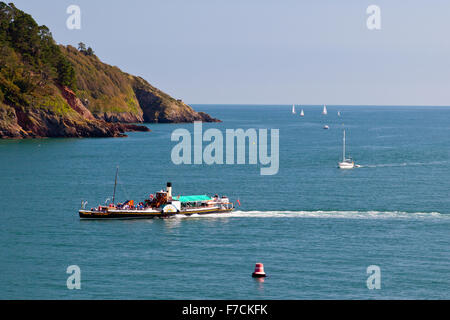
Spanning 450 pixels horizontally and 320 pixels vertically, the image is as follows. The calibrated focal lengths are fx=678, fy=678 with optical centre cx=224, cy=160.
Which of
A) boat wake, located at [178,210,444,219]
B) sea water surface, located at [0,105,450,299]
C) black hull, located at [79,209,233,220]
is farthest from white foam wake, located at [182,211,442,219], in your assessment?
black hull, located at [79,209,233,220]

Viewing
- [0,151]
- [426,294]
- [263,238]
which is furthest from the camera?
[0,151]

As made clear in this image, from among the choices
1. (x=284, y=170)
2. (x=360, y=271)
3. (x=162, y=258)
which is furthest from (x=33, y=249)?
(x=284, y=170)

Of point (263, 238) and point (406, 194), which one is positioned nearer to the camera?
point (263, 238)

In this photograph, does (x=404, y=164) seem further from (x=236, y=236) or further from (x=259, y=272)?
(x=259, y=272)

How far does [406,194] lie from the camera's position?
10750 cm

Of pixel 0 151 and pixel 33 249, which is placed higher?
pixel 0 151

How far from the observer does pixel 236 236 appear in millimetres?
77250

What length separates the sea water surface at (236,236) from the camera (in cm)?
5812

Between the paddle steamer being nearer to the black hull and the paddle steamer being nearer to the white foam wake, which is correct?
the black hull

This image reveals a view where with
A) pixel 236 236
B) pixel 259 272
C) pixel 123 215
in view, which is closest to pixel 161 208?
pixel 123 215

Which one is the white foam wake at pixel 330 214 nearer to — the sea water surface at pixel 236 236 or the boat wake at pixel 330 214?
the boat wake at pixel 330 214

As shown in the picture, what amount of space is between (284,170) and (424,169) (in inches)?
1154
